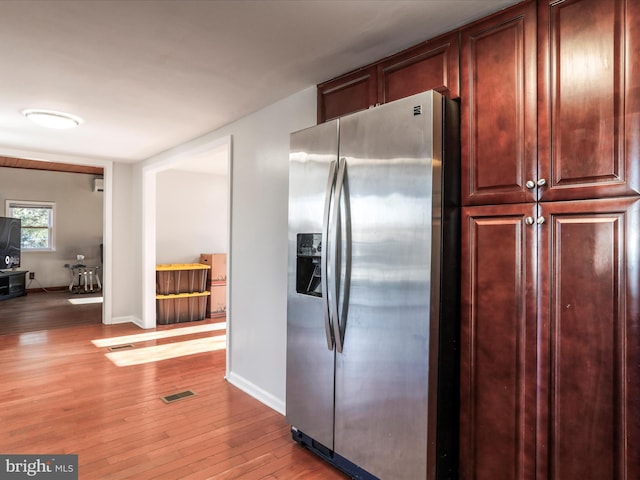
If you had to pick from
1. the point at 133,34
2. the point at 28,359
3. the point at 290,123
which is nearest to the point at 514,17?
the point at 290,123

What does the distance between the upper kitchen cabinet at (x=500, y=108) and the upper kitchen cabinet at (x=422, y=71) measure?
0.06 m

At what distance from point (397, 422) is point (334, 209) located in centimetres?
108

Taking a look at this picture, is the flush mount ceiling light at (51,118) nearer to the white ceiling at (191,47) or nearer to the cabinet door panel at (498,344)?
the white ceiling at (191,47)

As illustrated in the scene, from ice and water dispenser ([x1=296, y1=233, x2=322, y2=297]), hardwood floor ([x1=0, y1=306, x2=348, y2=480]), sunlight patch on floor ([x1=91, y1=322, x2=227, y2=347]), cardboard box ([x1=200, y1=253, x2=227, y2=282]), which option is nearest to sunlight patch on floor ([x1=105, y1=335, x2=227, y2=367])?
hardwood floor ([x1=0, y1=306, x2=348, y2=480])

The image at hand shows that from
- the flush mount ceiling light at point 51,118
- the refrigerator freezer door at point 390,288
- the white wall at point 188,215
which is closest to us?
the refrigerator freezer door at point 390,288

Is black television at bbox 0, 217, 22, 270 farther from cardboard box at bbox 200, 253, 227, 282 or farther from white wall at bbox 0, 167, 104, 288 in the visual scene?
cardboard box at bbox 200, 253, 227, 282

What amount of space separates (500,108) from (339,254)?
1013mm

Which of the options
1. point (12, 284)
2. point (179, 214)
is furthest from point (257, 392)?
point (12, 284)

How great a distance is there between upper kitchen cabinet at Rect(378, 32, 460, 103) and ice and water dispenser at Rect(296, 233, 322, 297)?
0.90m

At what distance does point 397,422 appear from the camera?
1.81 metres

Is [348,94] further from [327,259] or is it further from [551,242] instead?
[551,242]

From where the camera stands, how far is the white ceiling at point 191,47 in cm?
176

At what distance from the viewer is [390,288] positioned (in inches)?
73.1

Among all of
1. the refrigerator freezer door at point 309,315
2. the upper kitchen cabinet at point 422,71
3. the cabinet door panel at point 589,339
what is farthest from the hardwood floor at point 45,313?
the cabinet door panel at point 589,339
